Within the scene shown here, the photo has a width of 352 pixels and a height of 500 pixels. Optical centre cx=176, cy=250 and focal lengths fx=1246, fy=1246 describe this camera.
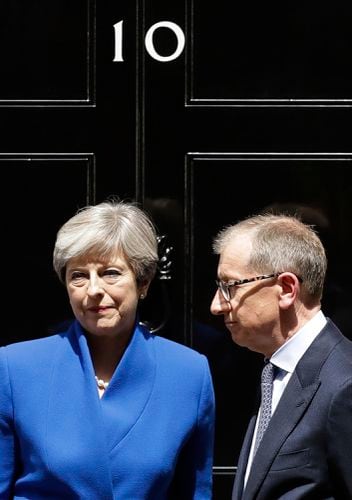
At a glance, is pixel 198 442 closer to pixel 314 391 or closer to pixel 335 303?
pixel 314 391

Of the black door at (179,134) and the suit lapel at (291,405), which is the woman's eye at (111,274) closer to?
the suit lapel at (291,405)

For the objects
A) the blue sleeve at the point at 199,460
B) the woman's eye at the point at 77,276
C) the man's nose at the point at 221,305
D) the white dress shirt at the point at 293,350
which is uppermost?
the woman's eye at the point at 77,276

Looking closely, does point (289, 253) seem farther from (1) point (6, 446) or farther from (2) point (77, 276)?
(1) point (6, 446)

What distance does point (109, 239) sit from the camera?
145 inches

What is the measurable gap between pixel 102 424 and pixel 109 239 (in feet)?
1.79

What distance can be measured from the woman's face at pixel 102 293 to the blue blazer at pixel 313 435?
65 centimetres

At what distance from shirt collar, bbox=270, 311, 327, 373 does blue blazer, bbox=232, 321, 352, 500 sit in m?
0.03

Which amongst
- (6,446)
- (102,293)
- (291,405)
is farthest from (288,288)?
(6,446)

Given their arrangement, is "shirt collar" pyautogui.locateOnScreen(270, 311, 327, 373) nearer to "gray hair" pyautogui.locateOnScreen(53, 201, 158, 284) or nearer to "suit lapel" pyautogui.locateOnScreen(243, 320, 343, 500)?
"suit lapel" pyautogui.locateOnScreen(243, 320, 343, 500)

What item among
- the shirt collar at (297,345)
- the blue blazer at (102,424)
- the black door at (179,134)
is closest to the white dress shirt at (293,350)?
the shirt collar at (297,345)

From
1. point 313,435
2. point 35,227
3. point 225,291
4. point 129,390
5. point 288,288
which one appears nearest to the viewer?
point 313,435

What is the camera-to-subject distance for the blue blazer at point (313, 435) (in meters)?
3.06

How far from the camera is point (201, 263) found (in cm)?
494

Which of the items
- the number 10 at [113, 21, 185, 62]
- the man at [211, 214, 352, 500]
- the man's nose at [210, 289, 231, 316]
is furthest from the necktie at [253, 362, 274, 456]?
the number 10 at [113, 21, 185, 62]
